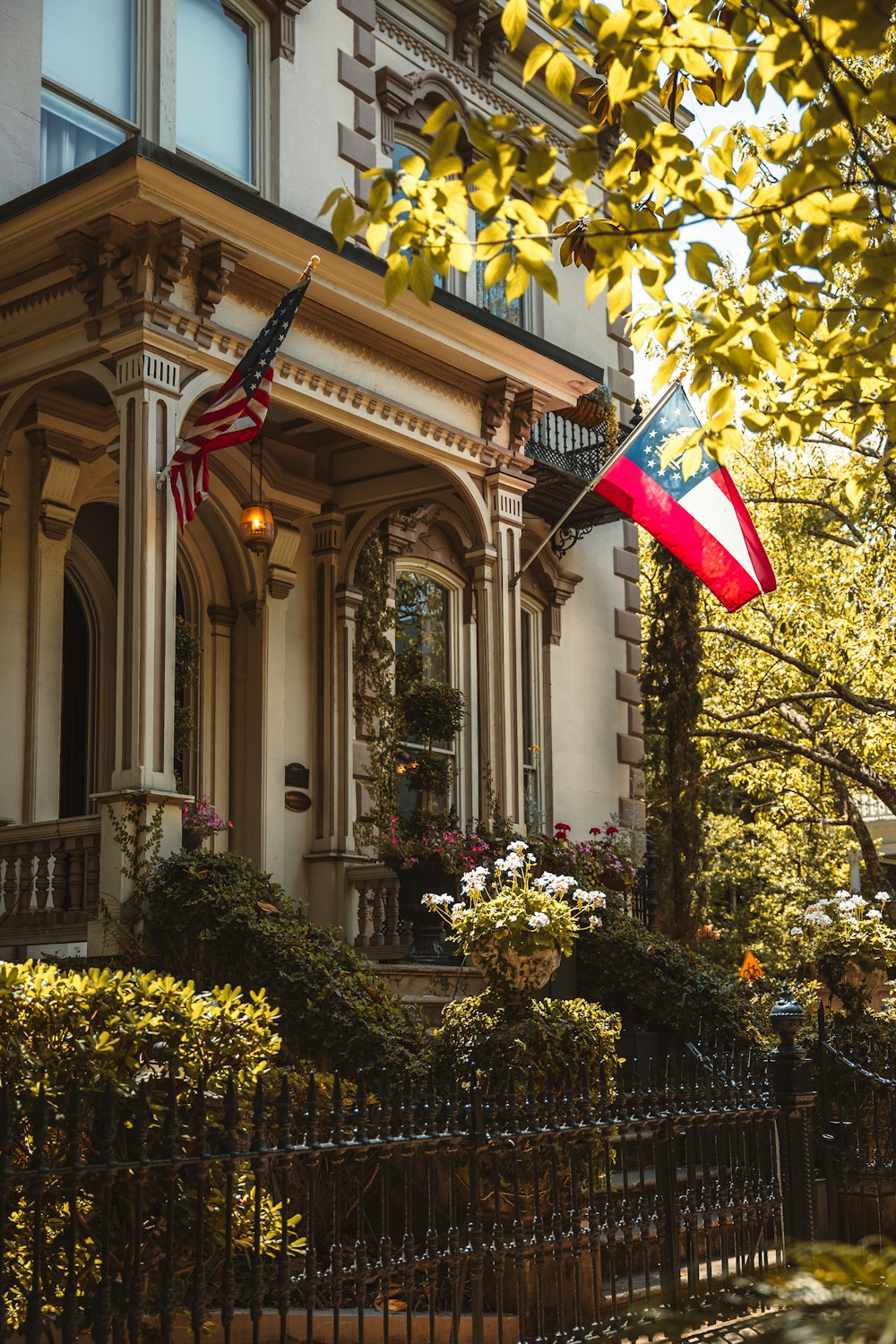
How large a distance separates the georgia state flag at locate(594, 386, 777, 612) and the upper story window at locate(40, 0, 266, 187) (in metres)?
4.64

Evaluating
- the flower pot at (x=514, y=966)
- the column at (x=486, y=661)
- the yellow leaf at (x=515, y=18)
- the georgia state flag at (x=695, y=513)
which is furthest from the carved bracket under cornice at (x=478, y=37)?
the yellow leaf at (x=515, y=18)

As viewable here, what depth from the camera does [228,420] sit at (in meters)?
10.7

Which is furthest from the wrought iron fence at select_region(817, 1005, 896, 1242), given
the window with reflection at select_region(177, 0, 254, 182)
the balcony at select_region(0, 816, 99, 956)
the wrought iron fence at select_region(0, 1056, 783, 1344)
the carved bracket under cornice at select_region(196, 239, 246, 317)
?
the window with reflection at select_region(177, 0, 254, 182)

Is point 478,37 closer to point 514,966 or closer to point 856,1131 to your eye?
point 514,966

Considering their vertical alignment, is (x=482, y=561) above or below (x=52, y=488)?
below

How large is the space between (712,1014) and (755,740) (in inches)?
548

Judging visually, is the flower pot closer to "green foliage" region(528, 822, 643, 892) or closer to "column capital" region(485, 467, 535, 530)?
"green foliage" region(528, 822, 643, 892)

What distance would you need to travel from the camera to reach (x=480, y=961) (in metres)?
8.90

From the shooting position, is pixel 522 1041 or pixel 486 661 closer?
pixel 522 1041

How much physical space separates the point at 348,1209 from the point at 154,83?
9907 millimetres

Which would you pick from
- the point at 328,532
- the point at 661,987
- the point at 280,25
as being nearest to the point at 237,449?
the point at 328,532

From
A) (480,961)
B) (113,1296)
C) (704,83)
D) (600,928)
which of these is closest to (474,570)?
(600,928)

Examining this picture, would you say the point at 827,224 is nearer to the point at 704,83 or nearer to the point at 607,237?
the point at 607,237

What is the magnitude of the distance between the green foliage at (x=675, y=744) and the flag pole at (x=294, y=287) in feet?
25.0
